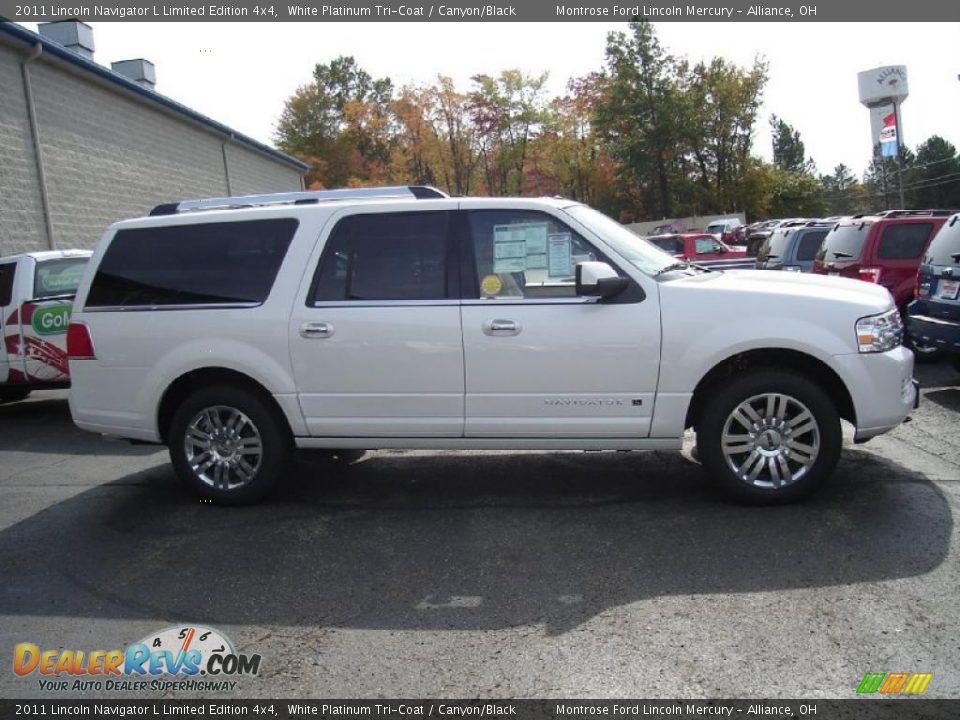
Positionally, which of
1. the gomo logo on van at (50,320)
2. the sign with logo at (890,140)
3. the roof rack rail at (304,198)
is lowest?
the gomo logo on van at (50,320)

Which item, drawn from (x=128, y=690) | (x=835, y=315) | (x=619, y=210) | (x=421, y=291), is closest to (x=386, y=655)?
(x=128, y=690)

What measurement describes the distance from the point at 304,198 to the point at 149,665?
10.9ft

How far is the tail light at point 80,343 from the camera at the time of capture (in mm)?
5391

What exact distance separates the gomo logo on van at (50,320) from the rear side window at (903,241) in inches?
394

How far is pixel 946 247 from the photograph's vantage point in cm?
775

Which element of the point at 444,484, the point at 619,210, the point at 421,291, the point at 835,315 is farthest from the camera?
the point at 619,210

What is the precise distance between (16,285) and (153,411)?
4568 mm

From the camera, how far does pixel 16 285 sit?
28.2ft

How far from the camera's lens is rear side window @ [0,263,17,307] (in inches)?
338

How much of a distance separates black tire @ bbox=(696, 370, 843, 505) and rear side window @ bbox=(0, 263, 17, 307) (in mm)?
7796

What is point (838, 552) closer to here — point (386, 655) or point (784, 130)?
point (386, 655)

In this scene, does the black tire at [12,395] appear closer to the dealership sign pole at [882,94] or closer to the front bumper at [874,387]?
the front bumper at [874,387]

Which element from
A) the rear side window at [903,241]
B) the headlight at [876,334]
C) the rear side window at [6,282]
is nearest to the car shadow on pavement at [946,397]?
the rear side window at [903,241]

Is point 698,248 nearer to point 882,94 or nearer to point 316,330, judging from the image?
point 316,330
